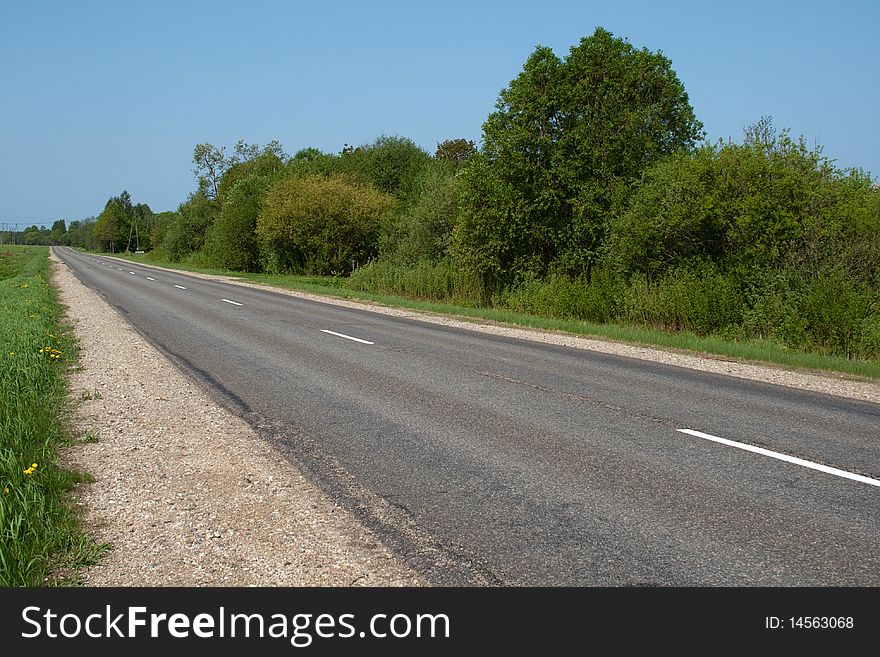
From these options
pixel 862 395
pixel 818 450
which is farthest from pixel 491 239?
pixel 818 450

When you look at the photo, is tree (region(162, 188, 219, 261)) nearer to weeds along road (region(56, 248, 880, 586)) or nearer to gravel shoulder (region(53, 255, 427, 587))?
weeds along road (region(56, 248, 880, 586))

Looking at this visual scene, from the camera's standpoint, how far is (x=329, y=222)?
48.0 m

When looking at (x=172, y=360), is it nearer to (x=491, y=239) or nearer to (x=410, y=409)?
(x=410, y=409)

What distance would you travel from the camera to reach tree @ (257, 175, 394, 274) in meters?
48.0

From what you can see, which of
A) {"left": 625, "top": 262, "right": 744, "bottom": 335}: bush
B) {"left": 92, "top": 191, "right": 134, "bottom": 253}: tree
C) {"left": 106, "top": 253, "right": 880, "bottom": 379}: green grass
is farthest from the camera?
{"left": 92, "top": 191, "right": 134, "bottom": 253}: tree

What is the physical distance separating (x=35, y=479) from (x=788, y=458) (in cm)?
616

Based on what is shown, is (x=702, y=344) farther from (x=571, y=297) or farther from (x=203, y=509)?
(x=203, y=509)

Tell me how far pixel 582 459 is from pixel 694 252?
46.3ft

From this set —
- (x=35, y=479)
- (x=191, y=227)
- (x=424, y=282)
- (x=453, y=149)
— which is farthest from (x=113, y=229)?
(x=35, y=479)

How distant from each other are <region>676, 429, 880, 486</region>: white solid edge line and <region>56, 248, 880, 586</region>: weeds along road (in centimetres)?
3

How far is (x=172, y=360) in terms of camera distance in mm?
11703

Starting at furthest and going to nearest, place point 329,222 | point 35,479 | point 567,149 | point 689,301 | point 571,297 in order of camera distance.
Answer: point 329,222 → point 567,149 → point 571,297 → point 689,301 → point 35,479

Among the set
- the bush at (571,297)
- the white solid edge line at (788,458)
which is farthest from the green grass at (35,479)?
the bush at (571,297)

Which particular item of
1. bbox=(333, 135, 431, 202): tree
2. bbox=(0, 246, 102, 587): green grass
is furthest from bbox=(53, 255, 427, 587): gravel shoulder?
bbox=(333, 135, 431, 202): tree
